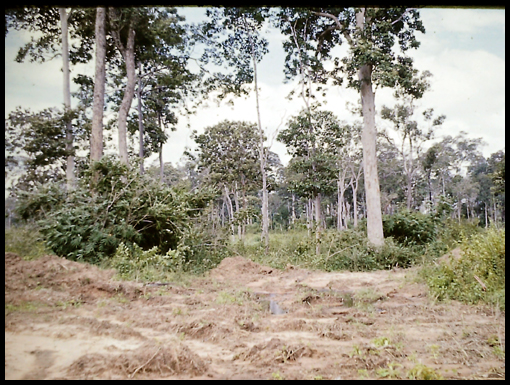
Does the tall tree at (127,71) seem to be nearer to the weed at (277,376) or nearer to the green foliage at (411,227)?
the green foliage at (411,227)

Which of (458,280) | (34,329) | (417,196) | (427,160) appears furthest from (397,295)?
(417,196)

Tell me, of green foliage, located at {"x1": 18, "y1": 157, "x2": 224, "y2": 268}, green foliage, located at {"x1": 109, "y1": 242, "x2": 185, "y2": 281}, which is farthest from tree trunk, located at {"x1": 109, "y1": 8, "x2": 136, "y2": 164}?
green foliage, located at {"x1": 109, "y1": 242, "x2": 185, "y2": 281}

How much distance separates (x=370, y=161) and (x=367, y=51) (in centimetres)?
271

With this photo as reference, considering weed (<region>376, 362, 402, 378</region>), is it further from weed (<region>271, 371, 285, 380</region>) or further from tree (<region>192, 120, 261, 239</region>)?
tree (<region>192, 120, 261, 239</region>)

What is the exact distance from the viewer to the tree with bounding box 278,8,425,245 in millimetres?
7801

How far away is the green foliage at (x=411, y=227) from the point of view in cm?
910

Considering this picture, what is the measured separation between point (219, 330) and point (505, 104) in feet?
8.69

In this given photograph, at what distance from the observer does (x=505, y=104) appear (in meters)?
1.57

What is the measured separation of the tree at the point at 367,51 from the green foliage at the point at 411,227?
120cm

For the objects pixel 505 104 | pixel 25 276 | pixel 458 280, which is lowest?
pixel 458 280

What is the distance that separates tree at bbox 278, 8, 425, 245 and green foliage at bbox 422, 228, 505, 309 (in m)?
4.03

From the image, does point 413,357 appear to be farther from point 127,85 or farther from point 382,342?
point 127,85

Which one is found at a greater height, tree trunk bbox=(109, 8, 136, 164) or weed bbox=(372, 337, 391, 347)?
tree trunk bbox=(109, 8, 136, 164)

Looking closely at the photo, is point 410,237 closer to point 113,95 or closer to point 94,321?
point 94,321
